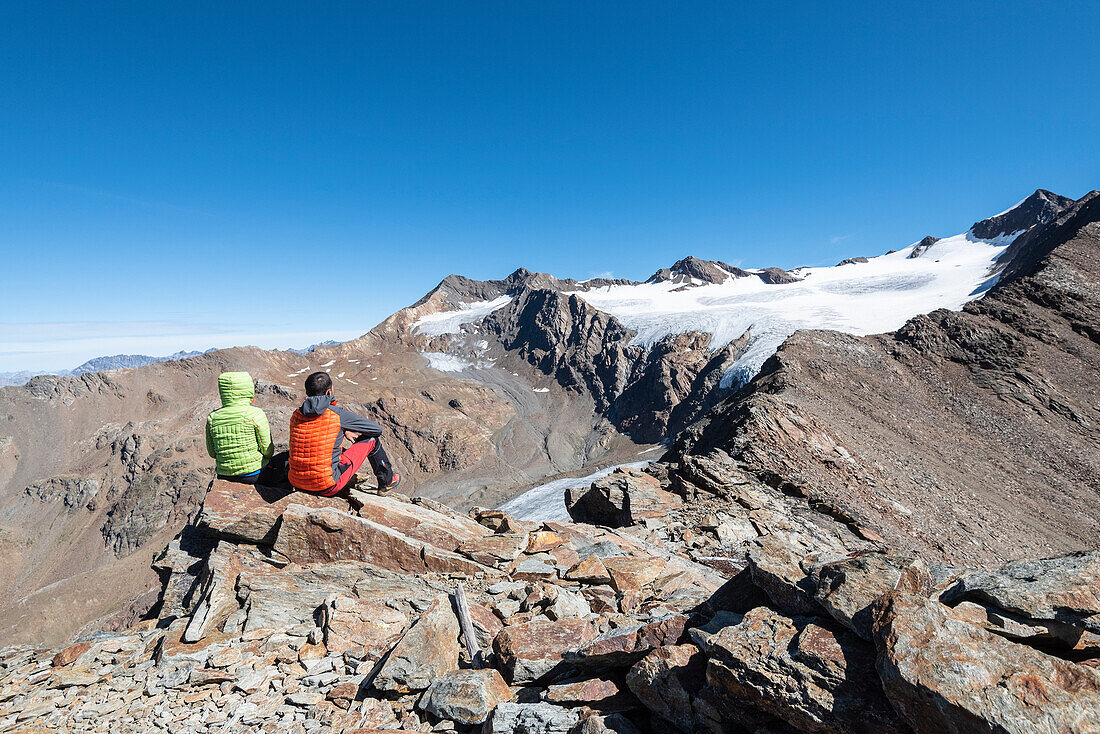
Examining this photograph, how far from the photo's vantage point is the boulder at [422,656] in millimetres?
5918

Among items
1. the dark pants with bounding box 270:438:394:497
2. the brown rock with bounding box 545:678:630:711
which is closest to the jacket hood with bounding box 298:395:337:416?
the dark pants with bounding box 270:438:394:497

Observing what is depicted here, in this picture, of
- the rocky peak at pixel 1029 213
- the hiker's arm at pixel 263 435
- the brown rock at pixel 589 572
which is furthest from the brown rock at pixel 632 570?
the rocky peak at pixel 1029 213

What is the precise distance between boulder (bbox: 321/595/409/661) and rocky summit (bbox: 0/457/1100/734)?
4cm

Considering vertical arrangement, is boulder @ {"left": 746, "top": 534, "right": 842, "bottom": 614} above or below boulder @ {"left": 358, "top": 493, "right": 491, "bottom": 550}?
above

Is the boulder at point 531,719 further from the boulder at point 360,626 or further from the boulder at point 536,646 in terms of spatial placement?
the boulder at point 360,626

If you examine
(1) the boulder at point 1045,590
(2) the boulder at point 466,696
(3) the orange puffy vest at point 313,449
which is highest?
(3) the orange puffy vest at point 313,449

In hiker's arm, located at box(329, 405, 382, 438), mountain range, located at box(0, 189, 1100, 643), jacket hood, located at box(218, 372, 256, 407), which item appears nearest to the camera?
jacket hood, located at box(218, 372, 256, 407)

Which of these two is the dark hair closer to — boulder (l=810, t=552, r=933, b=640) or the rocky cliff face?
boulder (l=810, t=552, r=933, b=640)

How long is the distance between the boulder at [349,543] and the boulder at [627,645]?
4088 millimetres

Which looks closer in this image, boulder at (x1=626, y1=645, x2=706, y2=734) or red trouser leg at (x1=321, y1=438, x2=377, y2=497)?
boulder at (x1=626, y1=645, x2=706, y2=734)

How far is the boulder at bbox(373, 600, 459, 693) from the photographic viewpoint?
233 inches

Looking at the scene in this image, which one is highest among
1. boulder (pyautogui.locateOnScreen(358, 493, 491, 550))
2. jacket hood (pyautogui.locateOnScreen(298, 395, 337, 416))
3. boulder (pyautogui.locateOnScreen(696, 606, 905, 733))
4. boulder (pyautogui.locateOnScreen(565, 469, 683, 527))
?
jacket hood (pyautogui.locateOnScreen(298, 395, 337, 416))

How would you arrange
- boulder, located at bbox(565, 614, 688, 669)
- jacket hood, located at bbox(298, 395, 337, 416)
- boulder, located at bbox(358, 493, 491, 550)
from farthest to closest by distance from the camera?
1. boulder, located at bbox(358, 493, 491, 550)
2. jacket hood, located at bbox(298, 395, 337, 416)
3. boulder, located at bbox(565, 614, 688, 669)

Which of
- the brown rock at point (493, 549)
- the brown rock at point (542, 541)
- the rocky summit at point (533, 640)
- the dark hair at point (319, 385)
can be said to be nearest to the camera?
the rocky summit at point (533, 640)
